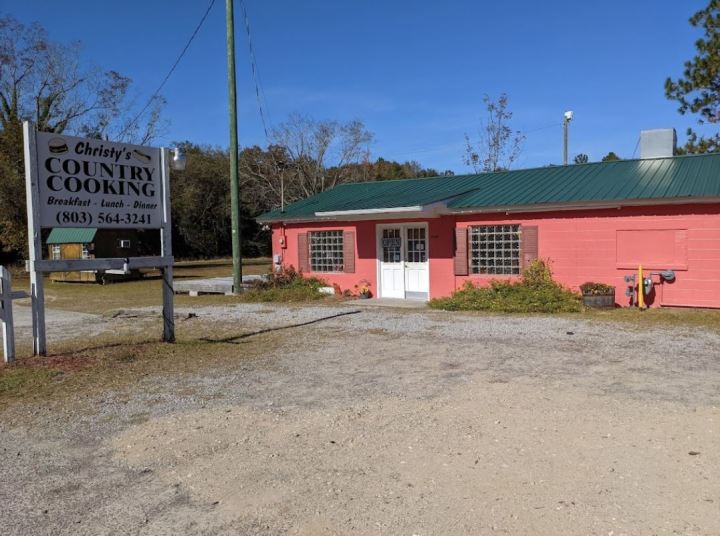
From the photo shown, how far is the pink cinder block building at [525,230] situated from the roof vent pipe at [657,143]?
5.7 inches

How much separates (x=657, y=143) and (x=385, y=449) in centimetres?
1404

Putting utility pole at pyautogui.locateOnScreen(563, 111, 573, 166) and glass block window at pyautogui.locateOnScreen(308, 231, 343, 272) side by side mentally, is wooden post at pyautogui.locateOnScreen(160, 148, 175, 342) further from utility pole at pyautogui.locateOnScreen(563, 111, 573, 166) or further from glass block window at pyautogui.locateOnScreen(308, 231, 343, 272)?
utility pole at pyautogui.locateOnScreen(563, 111, 573, 166)

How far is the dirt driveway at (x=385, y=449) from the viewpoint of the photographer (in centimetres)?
347

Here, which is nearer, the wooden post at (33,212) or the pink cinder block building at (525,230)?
the wooden post at (33,212)

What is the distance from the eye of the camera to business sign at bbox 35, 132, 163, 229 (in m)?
8.22

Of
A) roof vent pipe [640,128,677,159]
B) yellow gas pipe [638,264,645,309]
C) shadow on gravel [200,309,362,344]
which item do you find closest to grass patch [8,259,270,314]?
shadow on gravel [200,309,362,344]

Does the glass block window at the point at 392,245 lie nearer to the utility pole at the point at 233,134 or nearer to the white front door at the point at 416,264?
the white front door at the point at 416,264

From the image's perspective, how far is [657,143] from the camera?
1548 centimetres

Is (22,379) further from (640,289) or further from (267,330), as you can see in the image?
(640,289)

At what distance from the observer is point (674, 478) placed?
3.83m

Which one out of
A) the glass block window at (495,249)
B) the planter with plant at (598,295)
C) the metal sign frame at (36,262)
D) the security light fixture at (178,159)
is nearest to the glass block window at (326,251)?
the glass block window at (495,249)

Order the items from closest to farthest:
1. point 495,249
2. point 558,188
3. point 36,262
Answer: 1. point 36,262
2. point 558,188
3. point 495,249

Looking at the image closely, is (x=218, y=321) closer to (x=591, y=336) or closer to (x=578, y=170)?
(x=591, y=336)

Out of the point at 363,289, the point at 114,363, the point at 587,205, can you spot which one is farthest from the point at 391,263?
the point at 114,363
